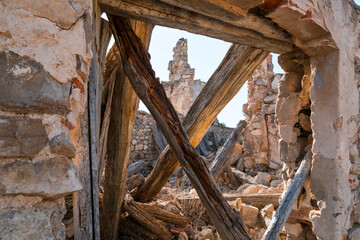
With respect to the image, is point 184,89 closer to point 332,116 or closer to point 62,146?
point 332,116

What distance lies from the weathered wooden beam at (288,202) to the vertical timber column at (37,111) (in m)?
1.86

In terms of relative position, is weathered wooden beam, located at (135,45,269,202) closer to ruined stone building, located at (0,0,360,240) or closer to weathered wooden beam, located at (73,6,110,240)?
ruined stone building, located at (0,0,360,240)

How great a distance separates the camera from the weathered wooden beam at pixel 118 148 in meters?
2.50

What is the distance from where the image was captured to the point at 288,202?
7.58ft

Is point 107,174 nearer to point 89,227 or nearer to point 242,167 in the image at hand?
point 89,227

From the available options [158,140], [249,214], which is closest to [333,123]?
[249,214]

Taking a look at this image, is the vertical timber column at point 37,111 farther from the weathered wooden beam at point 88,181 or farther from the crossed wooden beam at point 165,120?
the crossed wooden beam at point 165,120

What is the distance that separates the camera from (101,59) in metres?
1.87

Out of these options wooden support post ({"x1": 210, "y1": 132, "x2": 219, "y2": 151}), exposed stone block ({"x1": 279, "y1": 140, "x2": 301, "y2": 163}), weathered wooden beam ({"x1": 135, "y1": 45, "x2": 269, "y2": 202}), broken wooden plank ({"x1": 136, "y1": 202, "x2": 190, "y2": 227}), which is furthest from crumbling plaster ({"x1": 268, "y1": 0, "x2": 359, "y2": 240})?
wooden support post ({"x1": 210, "y1": 132, "x2": 219, "y2": 151})

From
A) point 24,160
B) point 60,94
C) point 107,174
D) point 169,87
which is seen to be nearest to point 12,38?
point 60,94

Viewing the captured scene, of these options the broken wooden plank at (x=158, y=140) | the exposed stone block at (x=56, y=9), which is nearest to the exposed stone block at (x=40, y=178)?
the exposed stone block at (x=56, y=9)

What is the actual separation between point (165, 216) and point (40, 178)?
290cm

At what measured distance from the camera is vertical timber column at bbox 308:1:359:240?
7.16 ft

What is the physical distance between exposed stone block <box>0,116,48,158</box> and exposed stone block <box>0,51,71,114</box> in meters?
0.04
